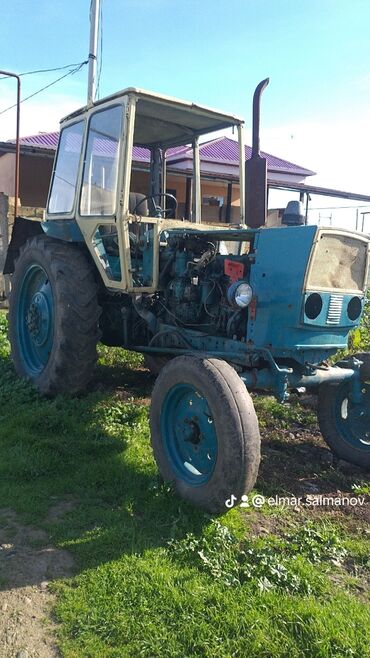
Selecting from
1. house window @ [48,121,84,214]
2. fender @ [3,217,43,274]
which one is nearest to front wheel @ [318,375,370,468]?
house window @ [48,121,84,214]

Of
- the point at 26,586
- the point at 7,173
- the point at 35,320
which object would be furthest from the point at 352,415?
the point at 7,173

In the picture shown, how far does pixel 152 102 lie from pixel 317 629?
4.09 metres

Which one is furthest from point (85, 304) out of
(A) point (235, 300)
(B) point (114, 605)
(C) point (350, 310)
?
(B) point (114, 605)

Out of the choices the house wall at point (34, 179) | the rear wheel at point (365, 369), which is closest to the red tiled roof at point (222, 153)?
the house wall at point (34, 179)

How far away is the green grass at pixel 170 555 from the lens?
8.11 ft

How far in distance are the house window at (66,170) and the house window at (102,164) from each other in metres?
0.23

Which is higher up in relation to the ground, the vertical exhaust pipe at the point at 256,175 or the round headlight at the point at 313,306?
the vertical exhaust pipe at the point at 256,175

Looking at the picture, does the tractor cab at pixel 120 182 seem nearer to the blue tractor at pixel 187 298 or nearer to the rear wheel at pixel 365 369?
the blue tractor at pixel 187 298

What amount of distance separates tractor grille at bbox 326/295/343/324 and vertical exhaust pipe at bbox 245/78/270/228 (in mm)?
871

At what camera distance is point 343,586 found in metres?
2.92

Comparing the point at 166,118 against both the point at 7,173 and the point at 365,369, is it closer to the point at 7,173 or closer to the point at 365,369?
the point at 365,369

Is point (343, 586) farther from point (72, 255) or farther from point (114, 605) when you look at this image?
point (72, 255)

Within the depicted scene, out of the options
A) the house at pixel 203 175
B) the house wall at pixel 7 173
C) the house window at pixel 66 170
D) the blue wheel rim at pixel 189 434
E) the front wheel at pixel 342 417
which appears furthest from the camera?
the house wall at pixel 7 173

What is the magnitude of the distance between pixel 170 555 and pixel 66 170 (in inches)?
155
